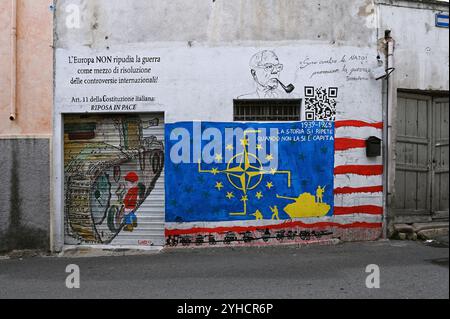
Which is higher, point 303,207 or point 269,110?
point 269,110

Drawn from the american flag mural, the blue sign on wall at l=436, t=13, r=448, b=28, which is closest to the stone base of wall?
the american flag mural

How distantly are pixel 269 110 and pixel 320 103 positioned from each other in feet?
2.91

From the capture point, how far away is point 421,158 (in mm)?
8688

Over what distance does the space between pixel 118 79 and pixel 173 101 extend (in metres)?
1.02

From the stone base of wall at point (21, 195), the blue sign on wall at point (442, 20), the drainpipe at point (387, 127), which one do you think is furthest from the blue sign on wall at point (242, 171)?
the blue sign on wall at point (442, 20)

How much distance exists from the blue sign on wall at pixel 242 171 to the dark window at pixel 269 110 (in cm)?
20

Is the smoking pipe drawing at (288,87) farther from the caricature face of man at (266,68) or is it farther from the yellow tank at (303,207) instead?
the yellow tank at (303,207)

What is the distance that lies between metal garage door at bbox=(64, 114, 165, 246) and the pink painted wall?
21.6 inches

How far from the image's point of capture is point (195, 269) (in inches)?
261

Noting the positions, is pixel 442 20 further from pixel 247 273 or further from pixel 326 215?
pixel 247 273

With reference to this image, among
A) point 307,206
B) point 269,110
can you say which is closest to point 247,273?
point 307,206

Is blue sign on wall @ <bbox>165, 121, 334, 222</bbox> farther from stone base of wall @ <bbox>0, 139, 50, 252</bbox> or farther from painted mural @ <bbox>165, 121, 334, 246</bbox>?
stone base of wall @ <bbox>0, 139, 50, 252</bbox>

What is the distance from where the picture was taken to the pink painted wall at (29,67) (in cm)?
799

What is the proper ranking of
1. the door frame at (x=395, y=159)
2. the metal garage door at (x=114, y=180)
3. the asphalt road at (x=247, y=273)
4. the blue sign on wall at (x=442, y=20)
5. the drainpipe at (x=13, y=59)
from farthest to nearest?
the blue sign on wall at (x=442, y=20)
the door frame at (x=395, y=159)
the metal garage door at (x=114, y=180)
the drainpipe at (x=13, y=59)
the asphalt road at (x=247, y=273)
